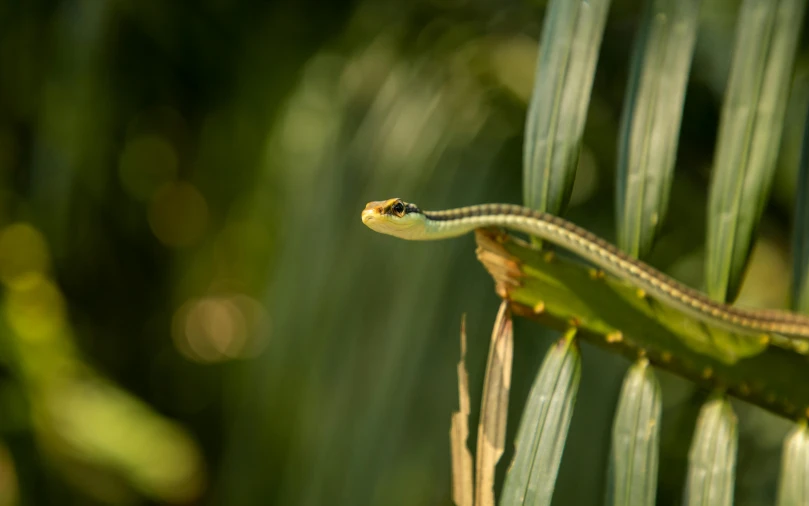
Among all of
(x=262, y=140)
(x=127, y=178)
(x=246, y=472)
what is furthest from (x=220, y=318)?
(x=246, y=472)

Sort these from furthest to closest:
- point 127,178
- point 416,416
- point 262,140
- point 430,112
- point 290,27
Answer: point 127,178, point 262,140, point 290,27, point 430,112, point 416,416

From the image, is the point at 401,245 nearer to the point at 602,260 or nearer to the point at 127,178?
the point at 602,260

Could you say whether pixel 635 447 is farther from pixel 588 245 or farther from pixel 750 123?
pixel 750 123

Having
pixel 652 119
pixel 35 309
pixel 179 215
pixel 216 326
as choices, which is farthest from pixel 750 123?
pixel 216 326

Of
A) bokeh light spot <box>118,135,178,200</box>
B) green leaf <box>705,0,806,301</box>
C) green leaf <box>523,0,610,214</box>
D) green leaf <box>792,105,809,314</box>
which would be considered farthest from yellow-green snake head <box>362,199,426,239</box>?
bokeh light spot <box>118,135,178,200</box>

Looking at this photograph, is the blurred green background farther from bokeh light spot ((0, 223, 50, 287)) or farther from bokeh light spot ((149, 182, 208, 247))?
bokeh light spot ((149, 182, 208, 247))

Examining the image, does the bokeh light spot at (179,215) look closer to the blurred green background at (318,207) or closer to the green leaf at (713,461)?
the blurred green background at (318,207)

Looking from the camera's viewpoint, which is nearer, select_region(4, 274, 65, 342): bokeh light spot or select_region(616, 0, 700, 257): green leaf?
select_region(616, 0, 700, 257): green leaf
